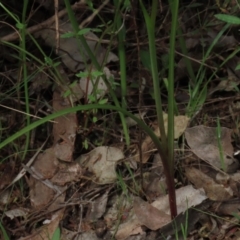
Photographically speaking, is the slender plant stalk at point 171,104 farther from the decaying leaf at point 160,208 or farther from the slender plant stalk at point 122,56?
the slender plant stalk at point 122,56

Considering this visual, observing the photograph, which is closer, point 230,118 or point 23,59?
point 23,59

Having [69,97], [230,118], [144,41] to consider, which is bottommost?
[230,118]

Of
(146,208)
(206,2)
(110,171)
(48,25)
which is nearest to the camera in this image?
(146,208)

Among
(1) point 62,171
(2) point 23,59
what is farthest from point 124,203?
(2) point 23,59

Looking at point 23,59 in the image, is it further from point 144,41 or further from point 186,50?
point 186,50

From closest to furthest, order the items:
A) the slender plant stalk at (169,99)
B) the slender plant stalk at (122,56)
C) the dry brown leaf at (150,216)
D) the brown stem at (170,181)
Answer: the slender plant stalk at (169,99)
the brown stem at (170,181)
the dry brown leaf at (150,216)
the slender plant stalk at (122,56)

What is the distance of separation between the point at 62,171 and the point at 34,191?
116 millimetres

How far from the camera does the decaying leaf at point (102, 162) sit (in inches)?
75.2

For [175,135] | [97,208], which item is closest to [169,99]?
[175,135]

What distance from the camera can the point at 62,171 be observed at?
195cm

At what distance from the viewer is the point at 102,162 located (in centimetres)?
194

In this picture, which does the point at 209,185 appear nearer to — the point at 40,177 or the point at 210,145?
the point at 210,145

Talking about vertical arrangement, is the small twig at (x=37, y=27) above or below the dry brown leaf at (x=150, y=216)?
above

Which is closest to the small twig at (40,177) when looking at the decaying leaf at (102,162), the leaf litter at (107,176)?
the leaf litter at (107,176)
